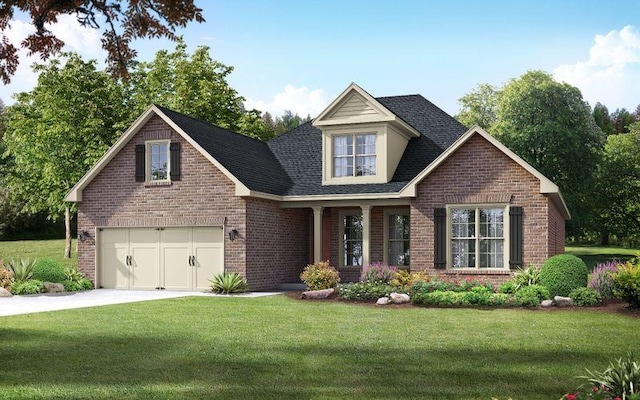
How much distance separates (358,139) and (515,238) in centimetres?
660

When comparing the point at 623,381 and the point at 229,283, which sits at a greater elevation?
the point at 623,381

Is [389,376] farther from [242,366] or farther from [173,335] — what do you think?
[173,335]

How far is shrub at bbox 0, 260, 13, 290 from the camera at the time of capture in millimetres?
22864

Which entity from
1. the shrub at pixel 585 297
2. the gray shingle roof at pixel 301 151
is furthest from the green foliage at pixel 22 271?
the shrub at pixel 585 297

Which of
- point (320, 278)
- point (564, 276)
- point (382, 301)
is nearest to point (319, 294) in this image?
point (320, 278)

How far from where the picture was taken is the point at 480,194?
21.9 meters

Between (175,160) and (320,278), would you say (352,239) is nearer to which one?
(320,278)

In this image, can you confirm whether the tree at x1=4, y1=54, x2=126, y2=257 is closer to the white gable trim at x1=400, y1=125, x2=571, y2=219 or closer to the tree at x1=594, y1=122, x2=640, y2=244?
the white gable trim at x1=400, y1=125, x2=571, y2=219

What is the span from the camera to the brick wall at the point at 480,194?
21.2 metres

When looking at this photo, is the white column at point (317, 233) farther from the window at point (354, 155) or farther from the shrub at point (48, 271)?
the shrub at point (48, 271)

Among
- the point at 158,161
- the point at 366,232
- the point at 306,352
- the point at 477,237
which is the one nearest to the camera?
the point at 306,352

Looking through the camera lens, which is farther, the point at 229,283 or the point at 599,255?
the point at 599,255

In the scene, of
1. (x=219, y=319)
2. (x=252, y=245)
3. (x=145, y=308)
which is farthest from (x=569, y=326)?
(x=252, y=245)

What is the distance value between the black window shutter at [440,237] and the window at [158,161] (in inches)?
348
